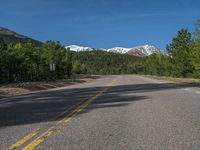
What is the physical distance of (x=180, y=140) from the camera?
24.1 ft

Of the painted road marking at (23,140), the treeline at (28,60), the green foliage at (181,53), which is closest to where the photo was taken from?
the painted road marking at (23,140)

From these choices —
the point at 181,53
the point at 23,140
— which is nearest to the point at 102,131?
the point at 23,140

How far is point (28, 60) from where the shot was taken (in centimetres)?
6381

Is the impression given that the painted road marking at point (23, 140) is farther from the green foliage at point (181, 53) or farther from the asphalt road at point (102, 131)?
the green foliage at point (181, 53)

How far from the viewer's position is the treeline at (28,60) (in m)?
58.0

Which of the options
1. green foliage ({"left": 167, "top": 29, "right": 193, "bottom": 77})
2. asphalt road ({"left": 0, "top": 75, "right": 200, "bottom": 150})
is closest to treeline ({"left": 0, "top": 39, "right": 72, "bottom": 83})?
green foliage ({"left": 167, "top": 29, "right": 193, "bottom": 77})

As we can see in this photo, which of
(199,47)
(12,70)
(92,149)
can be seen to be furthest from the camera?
(12,70)

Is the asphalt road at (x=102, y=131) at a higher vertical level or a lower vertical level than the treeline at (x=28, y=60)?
lower

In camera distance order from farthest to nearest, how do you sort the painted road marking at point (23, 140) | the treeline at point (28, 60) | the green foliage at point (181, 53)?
the green foliage at point (181, 53)
the treeline at point (28, 60)
the painted road marking at point (23, 140)

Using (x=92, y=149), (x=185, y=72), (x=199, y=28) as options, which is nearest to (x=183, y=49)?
(x=185, y=72)

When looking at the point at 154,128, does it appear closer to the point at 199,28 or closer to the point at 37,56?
the point at 199,28

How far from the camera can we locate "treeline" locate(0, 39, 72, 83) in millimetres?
57969

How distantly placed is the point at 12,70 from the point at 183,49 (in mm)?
31348

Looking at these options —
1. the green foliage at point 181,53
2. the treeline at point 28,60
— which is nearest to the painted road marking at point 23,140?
the treeline at point 28,60
